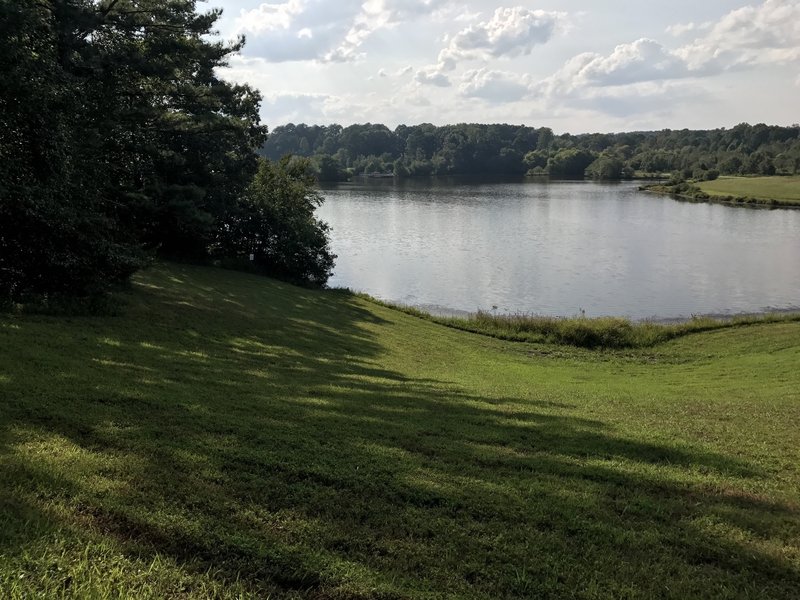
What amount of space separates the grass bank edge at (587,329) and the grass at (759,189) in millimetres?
85371

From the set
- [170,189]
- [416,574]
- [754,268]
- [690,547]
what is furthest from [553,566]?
[754,268]

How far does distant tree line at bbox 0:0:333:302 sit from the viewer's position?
41.2ft

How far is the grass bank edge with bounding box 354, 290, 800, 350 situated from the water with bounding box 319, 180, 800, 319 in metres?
5.93

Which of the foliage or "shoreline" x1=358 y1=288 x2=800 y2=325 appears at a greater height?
the foliage

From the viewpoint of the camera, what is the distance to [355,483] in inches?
225

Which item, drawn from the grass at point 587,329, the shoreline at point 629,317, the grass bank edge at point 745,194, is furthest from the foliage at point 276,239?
the grass bank edge at point 745,194

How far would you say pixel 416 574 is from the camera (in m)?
4.27

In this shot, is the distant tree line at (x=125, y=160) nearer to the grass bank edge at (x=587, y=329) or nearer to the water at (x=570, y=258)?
the water at (x=570, y=258)

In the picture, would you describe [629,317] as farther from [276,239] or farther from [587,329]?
[276,239]

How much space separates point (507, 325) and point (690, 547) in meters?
22.5

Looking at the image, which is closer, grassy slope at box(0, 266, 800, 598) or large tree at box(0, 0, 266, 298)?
grassy slope at box(0, 266, 800, 598)

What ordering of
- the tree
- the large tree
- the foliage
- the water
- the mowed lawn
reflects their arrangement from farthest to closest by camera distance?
the tree, the mowed lawn, the water, the foliage, the large tree

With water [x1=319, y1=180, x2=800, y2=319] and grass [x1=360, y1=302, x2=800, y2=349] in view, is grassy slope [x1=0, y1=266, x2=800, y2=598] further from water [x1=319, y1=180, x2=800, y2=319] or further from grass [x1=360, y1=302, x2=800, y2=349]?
water [x1=319, y1=180, x2=800, y2=319]

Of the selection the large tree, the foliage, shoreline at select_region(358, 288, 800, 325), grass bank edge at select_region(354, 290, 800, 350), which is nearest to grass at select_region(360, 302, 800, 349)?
grass bank edge at select_region(354, 290, 800, 350)
